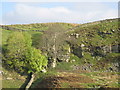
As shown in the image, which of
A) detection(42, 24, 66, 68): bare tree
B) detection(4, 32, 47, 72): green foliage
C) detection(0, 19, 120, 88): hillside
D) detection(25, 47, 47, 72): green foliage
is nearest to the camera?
detection(0, 19, 120, 88): hillside

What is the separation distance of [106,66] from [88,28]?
29.7 metres

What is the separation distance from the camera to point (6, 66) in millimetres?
59344

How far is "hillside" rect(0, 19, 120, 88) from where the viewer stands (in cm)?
5494

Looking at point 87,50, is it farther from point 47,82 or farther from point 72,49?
point 47,82

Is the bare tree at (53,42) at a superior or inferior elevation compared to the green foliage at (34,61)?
superior

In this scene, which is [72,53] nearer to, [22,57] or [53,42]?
[53,42]

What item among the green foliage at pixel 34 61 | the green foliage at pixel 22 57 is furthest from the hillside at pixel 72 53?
the green foliage at pixel 34 61

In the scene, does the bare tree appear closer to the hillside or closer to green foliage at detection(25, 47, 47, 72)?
the hillside

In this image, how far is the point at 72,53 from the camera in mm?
72938

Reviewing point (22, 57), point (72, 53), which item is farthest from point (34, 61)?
point (72, 53)

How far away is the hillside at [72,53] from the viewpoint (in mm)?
54938

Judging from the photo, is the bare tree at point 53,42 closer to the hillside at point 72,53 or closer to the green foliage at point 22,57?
the hillside at point 72,53

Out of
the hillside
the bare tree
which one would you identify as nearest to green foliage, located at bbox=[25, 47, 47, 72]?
the hillside

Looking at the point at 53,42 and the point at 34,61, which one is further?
the point at 53,42
